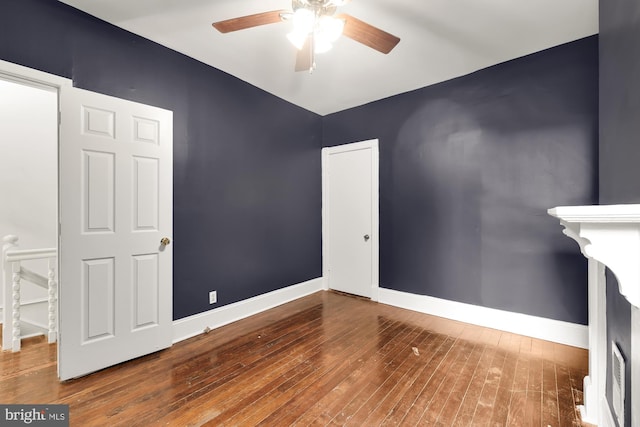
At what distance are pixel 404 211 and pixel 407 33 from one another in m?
2.00

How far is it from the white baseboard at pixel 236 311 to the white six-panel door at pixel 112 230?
22cm

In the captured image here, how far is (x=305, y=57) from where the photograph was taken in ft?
6.88

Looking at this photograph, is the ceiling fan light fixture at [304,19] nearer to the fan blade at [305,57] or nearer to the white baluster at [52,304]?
the fan blade at [305,57]

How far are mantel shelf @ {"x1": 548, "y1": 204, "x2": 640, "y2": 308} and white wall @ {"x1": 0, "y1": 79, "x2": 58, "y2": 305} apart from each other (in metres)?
4.46

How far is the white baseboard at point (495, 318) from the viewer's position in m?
2.59

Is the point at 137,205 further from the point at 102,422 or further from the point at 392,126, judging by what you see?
the point at 392,126

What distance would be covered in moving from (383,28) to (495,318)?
307cm

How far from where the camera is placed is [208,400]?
1844 millimetres

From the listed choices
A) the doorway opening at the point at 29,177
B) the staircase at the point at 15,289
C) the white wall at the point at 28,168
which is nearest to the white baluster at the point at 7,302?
the staircase at the point at 15,289

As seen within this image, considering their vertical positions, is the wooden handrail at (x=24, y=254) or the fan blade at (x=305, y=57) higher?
the fan blade at (x=305, y=57)

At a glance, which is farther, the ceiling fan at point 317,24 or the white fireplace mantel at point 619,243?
the ceiling fan at point 317,24

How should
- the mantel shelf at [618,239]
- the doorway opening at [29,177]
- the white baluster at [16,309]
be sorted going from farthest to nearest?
the doorway opening at [29,177] < the white baluster at [16,309] < the mantel shelf at [618,239]

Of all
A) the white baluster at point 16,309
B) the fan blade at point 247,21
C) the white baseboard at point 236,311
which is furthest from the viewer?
the white baseboard at point 236,311

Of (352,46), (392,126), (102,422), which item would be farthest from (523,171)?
(102,422)
